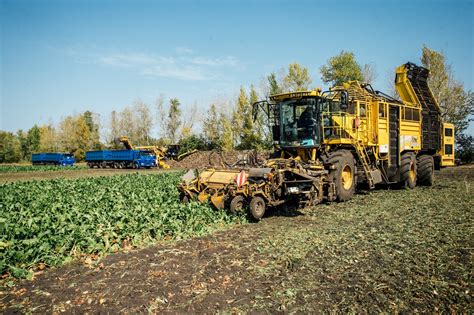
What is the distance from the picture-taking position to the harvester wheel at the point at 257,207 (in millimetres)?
8352

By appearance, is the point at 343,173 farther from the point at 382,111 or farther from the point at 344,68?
the point at 344,68

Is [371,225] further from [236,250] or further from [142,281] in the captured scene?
[142,281]

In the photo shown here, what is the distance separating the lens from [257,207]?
27.9 feet

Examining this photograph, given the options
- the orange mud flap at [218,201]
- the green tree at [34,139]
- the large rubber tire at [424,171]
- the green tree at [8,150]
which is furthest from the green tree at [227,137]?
the green tree at [34,139]

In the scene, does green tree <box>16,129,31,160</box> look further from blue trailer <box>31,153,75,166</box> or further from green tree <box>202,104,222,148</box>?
green tree <box>202,104,222,148</box>

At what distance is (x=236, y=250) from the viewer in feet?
20.2

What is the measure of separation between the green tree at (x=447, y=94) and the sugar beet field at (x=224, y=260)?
30.8 metres

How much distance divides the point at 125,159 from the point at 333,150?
2760 centimetres

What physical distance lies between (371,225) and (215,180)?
13.0ft

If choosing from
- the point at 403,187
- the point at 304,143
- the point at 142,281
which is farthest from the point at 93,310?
the point at 403,187

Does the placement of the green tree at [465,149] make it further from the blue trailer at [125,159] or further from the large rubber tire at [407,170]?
the blue trailer at [125,159]

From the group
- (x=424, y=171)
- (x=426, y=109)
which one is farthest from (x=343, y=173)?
(x=426, y=109)

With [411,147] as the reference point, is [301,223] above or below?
below

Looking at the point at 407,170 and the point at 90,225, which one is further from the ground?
the point at 407,170
